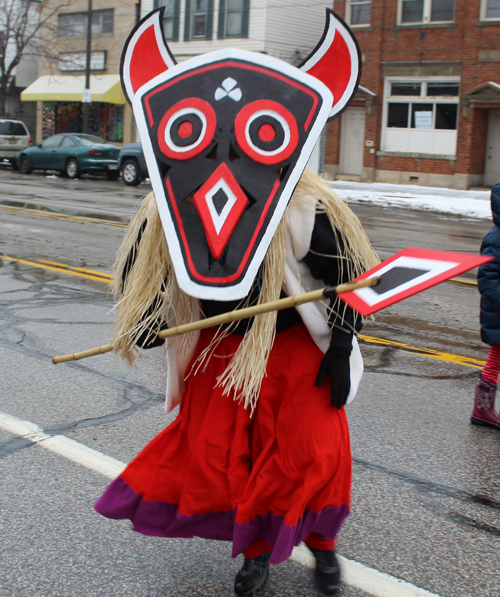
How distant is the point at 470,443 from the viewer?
4109mm

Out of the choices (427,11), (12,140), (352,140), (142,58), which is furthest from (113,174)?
(142,58)

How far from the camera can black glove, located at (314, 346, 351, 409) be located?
2.50m

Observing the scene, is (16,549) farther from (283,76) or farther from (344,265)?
(283,76)

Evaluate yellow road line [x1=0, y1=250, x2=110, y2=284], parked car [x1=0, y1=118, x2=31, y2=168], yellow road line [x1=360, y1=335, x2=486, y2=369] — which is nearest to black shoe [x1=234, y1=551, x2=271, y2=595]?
yellow road line [x1=360, y1=335, x2=486, y2=369]

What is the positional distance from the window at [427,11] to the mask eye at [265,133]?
2373cm

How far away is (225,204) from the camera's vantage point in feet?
8.07

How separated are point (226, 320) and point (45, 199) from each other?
1516 cm

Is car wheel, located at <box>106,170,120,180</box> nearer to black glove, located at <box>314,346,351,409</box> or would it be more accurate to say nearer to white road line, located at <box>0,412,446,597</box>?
white road line, located at <box>0,412,446,597</box>

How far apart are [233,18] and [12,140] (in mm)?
10008

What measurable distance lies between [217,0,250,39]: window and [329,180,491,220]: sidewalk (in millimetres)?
8349

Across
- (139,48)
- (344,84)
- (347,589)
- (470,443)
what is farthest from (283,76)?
(470,443)

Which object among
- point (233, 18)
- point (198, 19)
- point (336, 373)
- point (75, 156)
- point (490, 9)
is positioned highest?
point (198, 19)

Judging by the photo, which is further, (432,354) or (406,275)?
(432,354)

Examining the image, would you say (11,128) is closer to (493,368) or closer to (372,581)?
(493,368)
